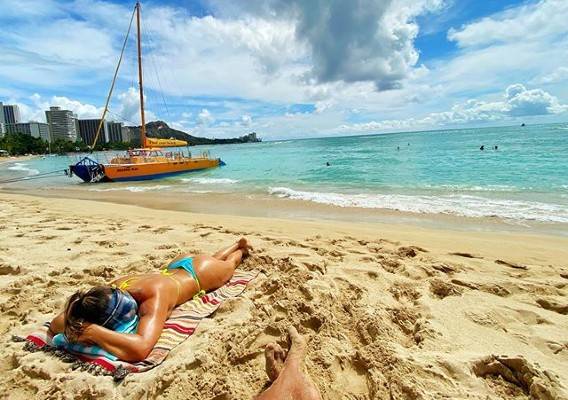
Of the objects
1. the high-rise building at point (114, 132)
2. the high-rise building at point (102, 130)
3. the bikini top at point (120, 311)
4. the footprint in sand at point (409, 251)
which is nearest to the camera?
the bikini top at point (120, 311)

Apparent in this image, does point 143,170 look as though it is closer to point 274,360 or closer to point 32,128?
point 274,360

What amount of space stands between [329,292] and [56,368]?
2187 millimetres

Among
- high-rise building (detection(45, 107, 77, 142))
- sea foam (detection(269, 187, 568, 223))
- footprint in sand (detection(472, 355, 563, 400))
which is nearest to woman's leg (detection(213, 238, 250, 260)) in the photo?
footprint in sand (detection(472, 355, 563, 400))

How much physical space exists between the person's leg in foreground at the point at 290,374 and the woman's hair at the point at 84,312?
3.99ft

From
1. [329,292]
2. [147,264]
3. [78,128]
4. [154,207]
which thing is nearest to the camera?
[329,292]

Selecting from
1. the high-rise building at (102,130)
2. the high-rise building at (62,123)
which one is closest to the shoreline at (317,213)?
the high-rise building at (102,130)

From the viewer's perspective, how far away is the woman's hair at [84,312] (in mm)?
2287

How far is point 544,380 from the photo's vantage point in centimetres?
199

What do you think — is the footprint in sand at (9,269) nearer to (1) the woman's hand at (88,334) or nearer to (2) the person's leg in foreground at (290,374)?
(1) the woman's hand at (88,334)

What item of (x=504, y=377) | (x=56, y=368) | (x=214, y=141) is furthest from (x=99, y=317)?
(x=214, y=141)

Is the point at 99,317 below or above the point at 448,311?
above

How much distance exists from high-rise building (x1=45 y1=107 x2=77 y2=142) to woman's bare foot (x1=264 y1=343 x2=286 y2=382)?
508 ft

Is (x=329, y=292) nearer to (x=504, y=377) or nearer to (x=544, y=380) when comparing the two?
(x=504, y=377)

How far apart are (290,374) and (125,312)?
1315 mm
